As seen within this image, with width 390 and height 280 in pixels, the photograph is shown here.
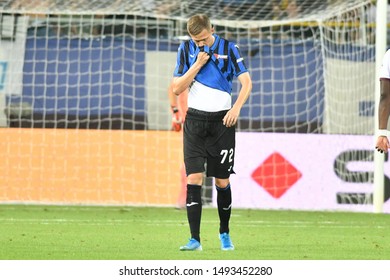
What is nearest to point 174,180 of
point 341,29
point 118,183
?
point 118,183

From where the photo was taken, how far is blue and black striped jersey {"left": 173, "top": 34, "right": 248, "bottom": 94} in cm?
921

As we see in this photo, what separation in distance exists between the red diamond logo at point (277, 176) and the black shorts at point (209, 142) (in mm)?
6247

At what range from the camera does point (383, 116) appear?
27.1ft

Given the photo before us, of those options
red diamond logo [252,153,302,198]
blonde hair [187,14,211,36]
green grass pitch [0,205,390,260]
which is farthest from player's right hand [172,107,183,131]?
blonde hair [187,14,211,36]

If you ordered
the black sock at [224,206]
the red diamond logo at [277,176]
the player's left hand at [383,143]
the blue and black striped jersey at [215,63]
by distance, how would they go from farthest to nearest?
the red diamond logo at [277,176]
the black sock at [224,206]
the blue and black striped jersey at [215,63]
the player's left hand at [383,143]

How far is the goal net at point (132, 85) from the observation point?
51.5ft

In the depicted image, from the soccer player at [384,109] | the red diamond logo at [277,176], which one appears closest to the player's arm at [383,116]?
the soccer player at [384,109]

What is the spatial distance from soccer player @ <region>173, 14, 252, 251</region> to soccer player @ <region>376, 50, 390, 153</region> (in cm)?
122

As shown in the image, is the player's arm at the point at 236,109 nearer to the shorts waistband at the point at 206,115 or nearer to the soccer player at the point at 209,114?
the soccer player at the point at 209,114

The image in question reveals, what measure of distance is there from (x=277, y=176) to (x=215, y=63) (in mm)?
6458
